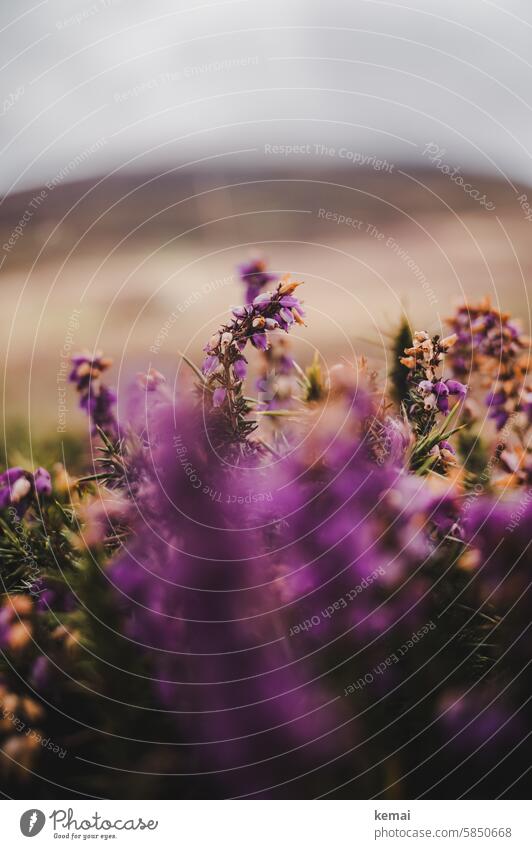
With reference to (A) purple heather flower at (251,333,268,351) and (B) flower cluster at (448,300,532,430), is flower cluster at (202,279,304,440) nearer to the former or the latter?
(A) purple heather flower at (251,333,268,351)

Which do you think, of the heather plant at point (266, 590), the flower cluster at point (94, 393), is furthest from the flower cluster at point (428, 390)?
the flower cluster at point (94, 393)

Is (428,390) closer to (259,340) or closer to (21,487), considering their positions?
(259,340)
